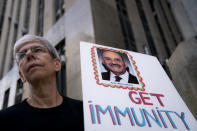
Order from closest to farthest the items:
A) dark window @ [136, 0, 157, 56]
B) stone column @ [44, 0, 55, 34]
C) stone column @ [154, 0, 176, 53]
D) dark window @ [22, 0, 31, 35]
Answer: stone column @ [44, 0, 55, 34] → dark window @ [136, 0, 157, 56] → stone column @ [154, 0, 176, 53] → dark window @ [22, 0, 31, 35]

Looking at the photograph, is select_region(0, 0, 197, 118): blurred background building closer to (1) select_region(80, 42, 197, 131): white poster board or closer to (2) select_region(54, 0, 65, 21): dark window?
(2) select_region(54, 0, 65, 21): dark window

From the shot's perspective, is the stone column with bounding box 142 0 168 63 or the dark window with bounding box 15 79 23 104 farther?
the stone column with bounding box 142 0 168 63

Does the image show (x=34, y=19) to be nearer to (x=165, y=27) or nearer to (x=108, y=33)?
(x=108, y=33)

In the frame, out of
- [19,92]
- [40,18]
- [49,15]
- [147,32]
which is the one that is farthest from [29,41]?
[40,18]

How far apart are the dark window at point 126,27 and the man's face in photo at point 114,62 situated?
7.09m

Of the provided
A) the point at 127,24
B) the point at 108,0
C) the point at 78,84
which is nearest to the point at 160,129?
the point at 78,84

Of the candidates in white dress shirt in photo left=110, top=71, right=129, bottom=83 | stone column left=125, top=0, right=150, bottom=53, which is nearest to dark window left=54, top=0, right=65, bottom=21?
stone column left=125, top=0, right=150, bottom=53

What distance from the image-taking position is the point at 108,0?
820cm

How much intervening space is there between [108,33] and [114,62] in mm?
4906

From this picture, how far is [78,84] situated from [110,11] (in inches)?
146

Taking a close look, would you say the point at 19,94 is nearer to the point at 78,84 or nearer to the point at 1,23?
the point at 78,84

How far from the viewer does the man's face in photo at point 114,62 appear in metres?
1.83

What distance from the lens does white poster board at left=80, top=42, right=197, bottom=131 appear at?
1400 mm

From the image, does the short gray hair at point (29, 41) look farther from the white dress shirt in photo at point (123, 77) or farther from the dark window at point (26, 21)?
the dark window at point (26, 21)
